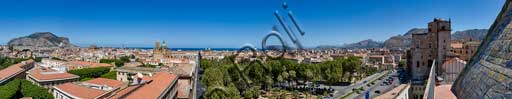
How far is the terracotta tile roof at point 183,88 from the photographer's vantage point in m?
17.4

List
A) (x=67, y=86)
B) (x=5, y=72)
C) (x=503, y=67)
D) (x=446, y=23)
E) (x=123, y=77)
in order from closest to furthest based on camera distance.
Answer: (x=503, y=67) < (x=67, y=86) < (x=446, y=23) < (x=5, y=72) < (x=123, y=77)

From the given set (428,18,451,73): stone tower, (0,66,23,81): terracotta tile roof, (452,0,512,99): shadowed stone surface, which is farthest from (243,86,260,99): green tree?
(452,0,512,99): shadowed stone surface

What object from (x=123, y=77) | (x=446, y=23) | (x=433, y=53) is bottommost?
(x=123, y=77)

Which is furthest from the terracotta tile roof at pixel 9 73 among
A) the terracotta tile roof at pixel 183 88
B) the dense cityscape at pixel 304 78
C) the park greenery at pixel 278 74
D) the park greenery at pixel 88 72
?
the terracotta tile roof at pixel 183 88

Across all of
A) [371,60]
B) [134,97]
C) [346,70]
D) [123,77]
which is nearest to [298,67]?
[346,70]

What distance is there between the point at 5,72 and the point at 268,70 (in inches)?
1015

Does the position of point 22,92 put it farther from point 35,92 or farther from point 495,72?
point 495,72

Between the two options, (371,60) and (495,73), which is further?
(371,60)

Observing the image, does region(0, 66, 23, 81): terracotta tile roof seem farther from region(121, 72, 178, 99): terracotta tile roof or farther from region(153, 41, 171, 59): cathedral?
region(153, 41, 171, 59): cathedral

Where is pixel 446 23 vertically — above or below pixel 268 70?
above

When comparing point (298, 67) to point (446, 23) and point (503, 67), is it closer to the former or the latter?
point (446, 23)

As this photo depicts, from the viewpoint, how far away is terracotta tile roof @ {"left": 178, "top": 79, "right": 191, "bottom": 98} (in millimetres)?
17427

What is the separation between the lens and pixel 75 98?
17.6 metres

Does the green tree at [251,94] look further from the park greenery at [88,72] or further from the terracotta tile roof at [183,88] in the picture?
the park greenery at [88,72]
